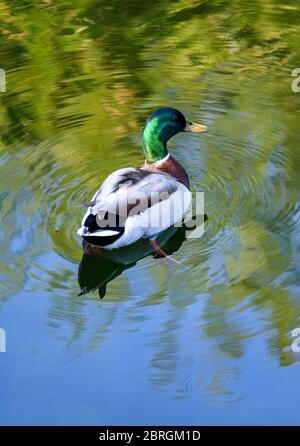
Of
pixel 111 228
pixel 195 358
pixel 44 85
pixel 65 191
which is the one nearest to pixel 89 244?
pixel 111 228

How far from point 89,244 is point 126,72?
2712mm

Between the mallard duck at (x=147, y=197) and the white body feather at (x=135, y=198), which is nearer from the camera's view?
the mallard duck at (x=147, y=197)

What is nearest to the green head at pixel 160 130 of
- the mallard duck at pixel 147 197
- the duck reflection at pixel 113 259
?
the mallard duck at pixel 147 197

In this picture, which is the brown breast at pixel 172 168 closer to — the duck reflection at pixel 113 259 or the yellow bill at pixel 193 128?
the yellow bill at pixel 193 128

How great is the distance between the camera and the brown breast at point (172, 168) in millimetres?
6957

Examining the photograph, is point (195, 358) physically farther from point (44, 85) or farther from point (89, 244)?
point (44, 85)

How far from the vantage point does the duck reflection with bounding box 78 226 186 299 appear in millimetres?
6090

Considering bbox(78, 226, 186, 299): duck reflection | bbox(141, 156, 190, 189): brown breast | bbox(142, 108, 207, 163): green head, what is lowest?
bbox(78, 226, 186, 299): duck reflection

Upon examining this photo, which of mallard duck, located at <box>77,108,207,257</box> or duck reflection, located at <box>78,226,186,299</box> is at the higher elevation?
mallard duck, located at <box>77,108,207,257</box>

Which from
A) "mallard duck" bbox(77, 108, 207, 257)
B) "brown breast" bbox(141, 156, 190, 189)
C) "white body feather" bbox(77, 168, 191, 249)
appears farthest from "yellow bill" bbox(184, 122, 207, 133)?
"white body feather" bbox(77, 168, 191, 249)

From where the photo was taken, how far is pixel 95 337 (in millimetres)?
5562

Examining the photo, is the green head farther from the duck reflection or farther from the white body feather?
the duck reflection

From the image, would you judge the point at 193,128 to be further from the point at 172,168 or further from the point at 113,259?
the point at 113,259

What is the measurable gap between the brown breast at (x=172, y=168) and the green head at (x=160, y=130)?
6 cm
